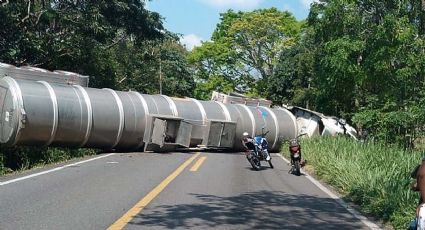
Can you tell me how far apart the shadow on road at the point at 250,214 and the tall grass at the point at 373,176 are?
1.87 feet

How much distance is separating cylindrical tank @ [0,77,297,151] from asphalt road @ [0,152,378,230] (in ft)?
16.8

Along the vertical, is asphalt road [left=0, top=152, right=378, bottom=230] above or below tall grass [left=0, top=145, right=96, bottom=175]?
above

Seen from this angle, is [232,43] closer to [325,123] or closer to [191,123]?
[325,123]

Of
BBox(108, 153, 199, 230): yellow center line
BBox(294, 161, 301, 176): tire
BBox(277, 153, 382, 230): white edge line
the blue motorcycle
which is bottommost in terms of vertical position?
BBox(108, 153, 199, 230): yellow center line

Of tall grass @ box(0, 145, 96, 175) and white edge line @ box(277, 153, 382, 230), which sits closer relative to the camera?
white edge line @ box(277, 153, 382, 230)

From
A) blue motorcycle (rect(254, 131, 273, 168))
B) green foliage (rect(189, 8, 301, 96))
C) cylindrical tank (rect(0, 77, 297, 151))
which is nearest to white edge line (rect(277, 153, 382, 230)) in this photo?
blue motorcycle (rect(254, 131, 273, 168))

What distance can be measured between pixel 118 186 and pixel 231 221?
4000 mm

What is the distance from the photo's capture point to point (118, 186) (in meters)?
11.2

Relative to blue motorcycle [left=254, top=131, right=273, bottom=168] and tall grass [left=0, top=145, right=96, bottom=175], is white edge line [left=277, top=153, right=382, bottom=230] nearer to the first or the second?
blue motorcycle [left=254, top=131, right=273, bottom=168]

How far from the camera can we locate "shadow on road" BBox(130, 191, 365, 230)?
763 centimetres

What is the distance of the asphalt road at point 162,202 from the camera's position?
7566 mm

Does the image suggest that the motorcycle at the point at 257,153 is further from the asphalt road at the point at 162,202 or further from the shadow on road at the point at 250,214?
the shadow on road at the point at 250,214

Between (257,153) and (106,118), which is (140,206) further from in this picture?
(106,118)

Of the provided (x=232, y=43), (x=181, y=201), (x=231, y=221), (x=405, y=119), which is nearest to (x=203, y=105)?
(x=405, y=119)
